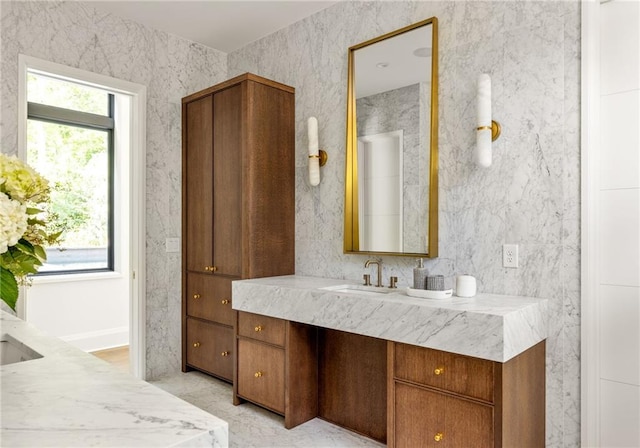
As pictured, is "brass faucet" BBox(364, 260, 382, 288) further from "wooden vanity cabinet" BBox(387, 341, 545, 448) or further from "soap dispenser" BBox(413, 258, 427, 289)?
"wooden vanity cabinet" BBox(387, 341, 545, 448)

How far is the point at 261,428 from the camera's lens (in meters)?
2.69

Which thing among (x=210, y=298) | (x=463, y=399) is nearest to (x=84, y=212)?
(x=210, y=298)

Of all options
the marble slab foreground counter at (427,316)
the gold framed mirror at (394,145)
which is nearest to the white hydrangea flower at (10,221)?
the marble slab foreground counter at (427,316)

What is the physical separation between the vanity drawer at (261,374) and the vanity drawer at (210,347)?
394mm

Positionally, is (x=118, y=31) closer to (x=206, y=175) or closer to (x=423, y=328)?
(x=206, y=175)

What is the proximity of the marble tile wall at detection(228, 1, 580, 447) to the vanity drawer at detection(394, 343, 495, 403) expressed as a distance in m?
0.53

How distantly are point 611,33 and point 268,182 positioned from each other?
2157mm

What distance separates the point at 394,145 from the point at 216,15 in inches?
69.3

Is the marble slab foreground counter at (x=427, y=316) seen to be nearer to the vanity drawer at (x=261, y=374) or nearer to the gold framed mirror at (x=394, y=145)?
the vanity drawer at (x=261, y=374)

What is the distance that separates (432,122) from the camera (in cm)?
256

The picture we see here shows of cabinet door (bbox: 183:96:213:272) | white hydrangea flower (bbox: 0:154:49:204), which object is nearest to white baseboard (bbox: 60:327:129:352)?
cabinet door (bbox: 183:96:213:272)

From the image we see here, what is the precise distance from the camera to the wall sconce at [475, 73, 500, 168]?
2.27 m

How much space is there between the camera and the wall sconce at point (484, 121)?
7.43 ft

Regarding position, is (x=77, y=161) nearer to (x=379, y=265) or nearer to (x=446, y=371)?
(x=379, y=265)
